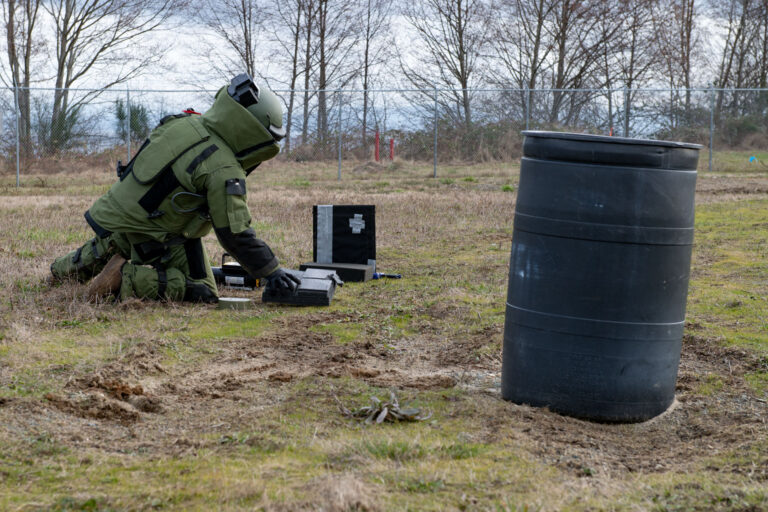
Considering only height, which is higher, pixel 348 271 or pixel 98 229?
pixel 98 229

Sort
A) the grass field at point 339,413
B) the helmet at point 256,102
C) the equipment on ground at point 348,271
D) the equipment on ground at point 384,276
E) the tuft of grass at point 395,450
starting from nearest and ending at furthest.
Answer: the grass field at point 339,413 < the tuft of grass at point 395,450 < the helmet at point 256,102 < the equipment on ground at point 348,271 < the equipment on ground at point 384,276

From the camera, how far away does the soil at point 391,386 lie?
3334 millimetres

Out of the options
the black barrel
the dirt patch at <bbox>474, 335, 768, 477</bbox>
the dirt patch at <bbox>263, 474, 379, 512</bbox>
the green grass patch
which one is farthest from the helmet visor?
the dirt patch at <bbox>263, 474, 379, 512</bbox>

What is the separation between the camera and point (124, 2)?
1037 inches

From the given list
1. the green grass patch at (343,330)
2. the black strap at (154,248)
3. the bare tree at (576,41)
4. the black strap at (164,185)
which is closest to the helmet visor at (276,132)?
the black strap at (164,185)

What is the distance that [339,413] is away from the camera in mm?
3752

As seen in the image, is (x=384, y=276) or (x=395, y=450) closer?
(x=395, y=450)

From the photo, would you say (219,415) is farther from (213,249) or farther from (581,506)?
(213,249)

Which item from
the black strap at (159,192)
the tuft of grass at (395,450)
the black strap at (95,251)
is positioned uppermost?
the black strap at (159,192)

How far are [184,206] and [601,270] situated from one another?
371cm

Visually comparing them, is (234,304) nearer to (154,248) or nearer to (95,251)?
(154,248)

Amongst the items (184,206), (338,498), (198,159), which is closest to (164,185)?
(184,206)

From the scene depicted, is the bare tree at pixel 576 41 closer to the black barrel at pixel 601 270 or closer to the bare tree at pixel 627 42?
the bare tree at pixel 627 42

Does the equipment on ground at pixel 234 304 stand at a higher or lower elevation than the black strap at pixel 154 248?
lower
